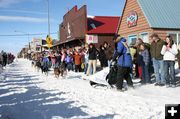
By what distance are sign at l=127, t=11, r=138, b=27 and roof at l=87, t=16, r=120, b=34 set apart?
36.8 ft

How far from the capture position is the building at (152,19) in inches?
897

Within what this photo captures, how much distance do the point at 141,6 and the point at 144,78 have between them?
11.4m

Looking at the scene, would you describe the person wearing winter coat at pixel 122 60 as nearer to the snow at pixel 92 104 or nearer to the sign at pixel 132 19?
the snow at pixel 92 104

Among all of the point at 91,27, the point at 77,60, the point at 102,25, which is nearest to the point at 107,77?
the point at 77,60

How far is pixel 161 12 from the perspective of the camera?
77.2 ft

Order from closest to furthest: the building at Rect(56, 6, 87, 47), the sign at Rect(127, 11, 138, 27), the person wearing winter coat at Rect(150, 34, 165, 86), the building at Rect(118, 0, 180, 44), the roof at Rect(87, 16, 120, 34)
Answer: the person wearing winter coat at Rect(150, 34, 165, 86)
the building at Rect(118, 0, 180, 44)
the sign at Rect(127, 11, 138, 27)
the roof at Rect(87, 16, 120, 34)
the building at Rect(56, 6, 87, 47)

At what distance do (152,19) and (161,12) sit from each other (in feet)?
3.59

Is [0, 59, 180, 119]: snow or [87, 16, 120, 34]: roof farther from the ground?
[87, 16, 120, 34]: roof

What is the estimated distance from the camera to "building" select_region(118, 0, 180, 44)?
74.7ft

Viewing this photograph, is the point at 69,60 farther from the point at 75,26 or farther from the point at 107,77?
the point at 75,26

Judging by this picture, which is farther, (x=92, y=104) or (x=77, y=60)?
(x=77, y=60)

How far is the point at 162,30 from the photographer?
22812 mm

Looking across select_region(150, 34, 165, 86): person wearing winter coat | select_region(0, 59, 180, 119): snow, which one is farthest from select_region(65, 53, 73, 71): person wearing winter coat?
select_region(0, 59, 180, 119): snow

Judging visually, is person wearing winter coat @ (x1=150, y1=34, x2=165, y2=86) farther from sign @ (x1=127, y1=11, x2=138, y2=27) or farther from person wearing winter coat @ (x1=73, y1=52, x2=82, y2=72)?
sign @ (x1=127, y1=11, x2=138, y2=27)
